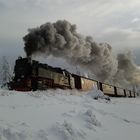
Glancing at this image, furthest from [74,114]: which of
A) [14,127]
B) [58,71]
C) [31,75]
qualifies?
[58,71]

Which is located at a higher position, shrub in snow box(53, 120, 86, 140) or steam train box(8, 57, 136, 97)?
steam train box(8, 57, 136, 97)

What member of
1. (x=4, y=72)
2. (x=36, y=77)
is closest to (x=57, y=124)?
(x=36, y=77)

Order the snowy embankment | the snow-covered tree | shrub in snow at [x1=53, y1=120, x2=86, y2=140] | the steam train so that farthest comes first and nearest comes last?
the snow-covered tree
the steam train
shrub in snow at [x1=53, y1=120, x2=86, y2=140]
the snowy embankment

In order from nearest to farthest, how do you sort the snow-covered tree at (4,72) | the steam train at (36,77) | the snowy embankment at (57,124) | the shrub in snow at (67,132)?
1. the snowy embankment at (57,124)
2. the shrub in snow at (67,132)
3. the steam train at (36,77)
4. the snow-covered tree at (4,72)

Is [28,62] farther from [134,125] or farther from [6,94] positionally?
[134,125]

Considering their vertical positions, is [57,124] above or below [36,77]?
below

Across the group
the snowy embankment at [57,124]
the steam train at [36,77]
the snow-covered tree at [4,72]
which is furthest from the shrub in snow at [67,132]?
the snow-covered tree at [4,72]

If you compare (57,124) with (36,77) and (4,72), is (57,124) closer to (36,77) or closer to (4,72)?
(36,77)

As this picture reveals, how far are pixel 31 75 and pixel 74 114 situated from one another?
13367mm

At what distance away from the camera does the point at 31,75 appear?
80.8 ft

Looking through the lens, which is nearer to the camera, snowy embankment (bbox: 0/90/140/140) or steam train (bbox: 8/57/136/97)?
snowy embankment (bbox: 0/90/140/140)

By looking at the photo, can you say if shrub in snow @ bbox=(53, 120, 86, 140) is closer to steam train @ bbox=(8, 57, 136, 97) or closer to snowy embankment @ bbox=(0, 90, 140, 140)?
snowy embankment @ bbox=(0, 90, 140, 140)

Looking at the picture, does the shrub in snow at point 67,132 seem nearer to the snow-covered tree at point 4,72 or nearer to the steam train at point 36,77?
the steam train at point 36,77

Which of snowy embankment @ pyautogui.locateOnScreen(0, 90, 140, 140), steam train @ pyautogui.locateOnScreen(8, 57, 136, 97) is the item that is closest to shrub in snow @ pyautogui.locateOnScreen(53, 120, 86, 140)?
snowy embankment @ pyautogui.locateOnScreen(0, 90, 140, 140)
